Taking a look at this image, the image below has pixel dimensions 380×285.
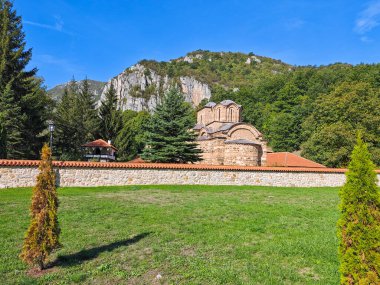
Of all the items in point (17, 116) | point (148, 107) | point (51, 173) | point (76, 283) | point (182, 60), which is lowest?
point (76, 283)

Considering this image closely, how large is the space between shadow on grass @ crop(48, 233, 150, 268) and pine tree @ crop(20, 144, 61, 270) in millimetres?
335

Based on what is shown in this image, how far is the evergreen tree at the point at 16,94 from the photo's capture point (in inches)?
859

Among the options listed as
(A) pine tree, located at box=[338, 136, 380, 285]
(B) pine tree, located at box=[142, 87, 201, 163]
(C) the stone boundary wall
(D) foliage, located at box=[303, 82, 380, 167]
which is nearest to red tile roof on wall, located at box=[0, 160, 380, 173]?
(C) the stone boundary wall

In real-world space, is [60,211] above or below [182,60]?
below

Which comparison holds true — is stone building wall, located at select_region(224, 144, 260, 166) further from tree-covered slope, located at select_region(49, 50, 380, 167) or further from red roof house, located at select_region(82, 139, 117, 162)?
red roof house, located at select_region(82, 139, 117, 162)

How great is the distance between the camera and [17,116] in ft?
72.0

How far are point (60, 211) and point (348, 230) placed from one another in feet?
27.5

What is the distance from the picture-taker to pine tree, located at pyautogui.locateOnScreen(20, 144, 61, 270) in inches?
191

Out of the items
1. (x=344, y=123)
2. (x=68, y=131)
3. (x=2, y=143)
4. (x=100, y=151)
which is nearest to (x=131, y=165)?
(x=2, y=143)

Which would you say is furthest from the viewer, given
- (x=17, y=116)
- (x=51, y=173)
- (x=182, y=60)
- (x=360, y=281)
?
(x=182, y=60)

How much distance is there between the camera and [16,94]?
23.7m

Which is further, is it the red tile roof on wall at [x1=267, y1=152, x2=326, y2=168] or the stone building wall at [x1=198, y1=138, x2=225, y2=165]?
the red tile roof on wall at [x1=267, y1=152, x2=326, y2=168]

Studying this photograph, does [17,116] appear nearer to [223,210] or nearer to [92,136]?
[92,136]

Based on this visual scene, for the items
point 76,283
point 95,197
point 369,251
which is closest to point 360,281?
point 369,251
